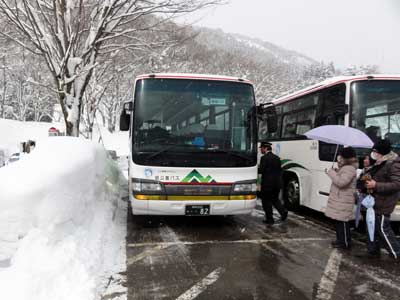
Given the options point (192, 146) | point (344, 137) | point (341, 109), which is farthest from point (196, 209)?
point (341, 109)

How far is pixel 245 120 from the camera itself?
666 cm

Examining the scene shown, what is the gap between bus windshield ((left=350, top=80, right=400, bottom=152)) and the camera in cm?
634

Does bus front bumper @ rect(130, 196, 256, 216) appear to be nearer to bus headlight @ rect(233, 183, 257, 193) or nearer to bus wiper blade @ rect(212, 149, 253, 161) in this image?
bus headlight @ rect(233, 183, 257, 193)

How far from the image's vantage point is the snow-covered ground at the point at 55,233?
3.68m

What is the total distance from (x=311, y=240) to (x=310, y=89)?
3.54m

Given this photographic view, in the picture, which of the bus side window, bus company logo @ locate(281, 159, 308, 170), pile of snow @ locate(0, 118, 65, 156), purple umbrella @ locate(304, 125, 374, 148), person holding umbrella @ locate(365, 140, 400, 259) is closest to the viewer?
person holding umbrella @ locate(365, 140, 400, 259)

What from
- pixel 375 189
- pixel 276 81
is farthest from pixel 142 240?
pixel 276 81

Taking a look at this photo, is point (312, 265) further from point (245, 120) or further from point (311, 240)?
point (245, 120)

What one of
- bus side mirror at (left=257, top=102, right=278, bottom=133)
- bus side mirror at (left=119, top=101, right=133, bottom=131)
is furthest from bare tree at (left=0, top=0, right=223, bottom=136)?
bus side mirror at (left=257, top=102, right=278, bottom=133)

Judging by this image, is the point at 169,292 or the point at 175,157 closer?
the point at 169,292

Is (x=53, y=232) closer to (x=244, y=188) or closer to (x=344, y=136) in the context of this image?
(x=244, y=188)

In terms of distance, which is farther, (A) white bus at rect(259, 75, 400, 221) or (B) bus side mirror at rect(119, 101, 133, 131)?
(B) bus side mirror at rect(119, 101, 133, 131)

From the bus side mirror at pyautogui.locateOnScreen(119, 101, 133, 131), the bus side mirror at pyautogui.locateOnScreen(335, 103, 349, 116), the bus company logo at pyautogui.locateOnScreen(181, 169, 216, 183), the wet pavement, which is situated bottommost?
the wet pavement

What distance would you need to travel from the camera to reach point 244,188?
6488 mm
